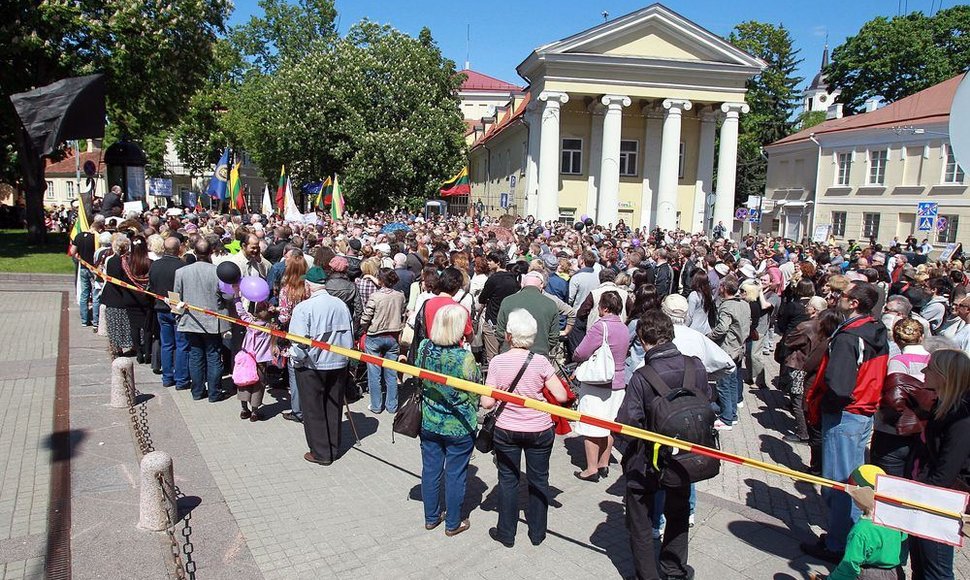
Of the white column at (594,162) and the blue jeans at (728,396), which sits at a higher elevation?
the white column at (594,162)

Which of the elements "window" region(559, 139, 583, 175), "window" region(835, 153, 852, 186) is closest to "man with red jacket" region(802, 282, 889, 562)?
"window" region(559, 139, 583, 175)

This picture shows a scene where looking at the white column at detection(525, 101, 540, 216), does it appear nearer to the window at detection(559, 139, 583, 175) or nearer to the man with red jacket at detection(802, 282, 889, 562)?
the window at detection(559, 139, 583, 175)

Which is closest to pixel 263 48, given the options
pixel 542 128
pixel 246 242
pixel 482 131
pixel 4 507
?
pixel 482 131

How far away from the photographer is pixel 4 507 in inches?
216

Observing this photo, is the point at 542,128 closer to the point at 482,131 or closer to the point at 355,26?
the point at 355,26

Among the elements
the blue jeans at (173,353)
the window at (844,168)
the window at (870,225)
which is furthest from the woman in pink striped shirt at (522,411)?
the window at (844,168)

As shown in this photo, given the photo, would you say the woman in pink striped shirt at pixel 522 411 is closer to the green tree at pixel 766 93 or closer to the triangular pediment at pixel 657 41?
the triangular pediment at pixel 657 41

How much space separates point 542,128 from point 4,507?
32.9 m

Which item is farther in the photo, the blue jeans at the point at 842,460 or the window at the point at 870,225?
the window at the point at 870,225

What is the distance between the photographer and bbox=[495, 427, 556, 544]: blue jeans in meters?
4.88

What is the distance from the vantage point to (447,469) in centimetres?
512

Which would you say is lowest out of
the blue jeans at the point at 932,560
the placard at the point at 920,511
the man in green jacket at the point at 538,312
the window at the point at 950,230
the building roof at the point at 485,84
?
the blue jeans at the point at 932,560

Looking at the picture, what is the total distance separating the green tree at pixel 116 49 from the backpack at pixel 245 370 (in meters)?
17.8

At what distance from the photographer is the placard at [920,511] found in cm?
303
